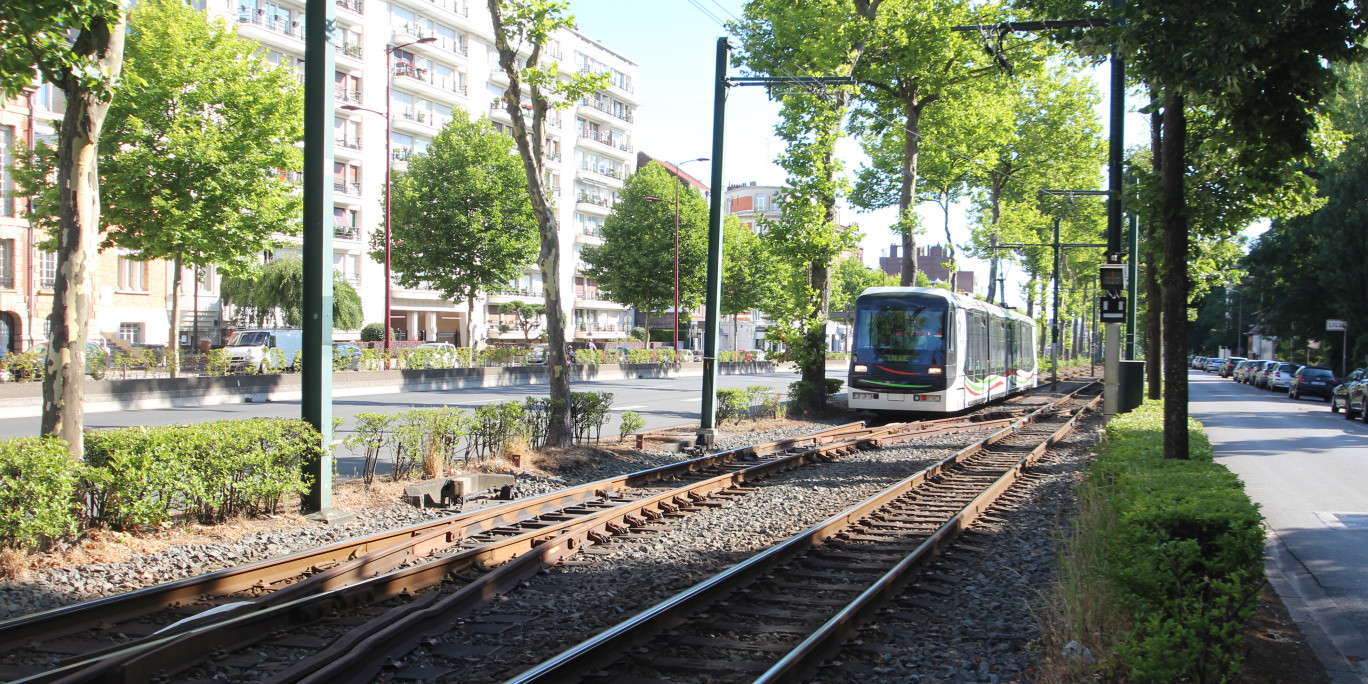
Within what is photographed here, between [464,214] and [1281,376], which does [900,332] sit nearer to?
[464,214]

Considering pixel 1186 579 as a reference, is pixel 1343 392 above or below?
below

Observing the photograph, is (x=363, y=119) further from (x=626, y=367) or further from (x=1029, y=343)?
(x=1029, y=343)

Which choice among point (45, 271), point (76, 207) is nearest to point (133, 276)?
point (45, 271)

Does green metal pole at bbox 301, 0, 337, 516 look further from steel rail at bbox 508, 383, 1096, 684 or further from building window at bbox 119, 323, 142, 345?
building window at bbox 119, 323, 142, 345

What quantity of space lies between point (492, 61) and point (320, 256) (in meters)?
57.8

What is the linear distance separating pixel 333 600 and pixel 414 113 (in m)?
55.1

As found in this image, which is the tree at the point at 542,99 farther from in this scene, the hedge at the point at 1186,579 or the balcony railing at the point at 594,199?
the balcony railing at the point at 594,199

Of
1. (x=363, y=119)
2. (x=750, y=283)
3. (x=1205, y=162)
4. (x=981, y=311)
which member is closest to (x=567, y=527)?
(x=1205, y=162)

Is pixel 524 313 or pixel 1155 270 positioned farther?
pixel 524 313

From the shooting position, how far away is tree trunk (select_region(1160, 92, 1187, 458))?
730cm

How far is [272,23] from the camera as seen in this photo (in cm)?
4825

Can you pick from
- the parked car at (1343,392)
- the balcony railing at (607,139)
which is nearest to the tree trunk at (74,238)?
the parked car at (1343,392)

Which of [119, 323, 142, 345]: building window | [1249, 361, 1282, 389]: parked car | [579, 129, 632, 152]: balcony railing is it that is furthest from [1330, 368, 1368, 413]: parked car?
[579, 129, 632, 152]: balcony railing

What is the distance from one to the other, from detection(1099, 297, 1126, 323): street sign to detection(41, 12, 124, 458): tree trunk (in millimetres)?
13810
